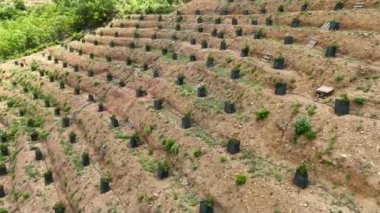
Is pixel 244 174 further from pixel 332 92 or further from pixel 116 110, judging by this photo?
pixel 116 110

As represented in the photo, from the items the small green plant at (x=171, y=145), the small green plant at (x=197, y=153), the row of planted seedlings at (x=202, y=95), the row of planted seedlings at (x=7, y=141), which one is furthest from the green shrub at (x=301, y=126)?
the row of planted seedlings at (x=7, y=141)

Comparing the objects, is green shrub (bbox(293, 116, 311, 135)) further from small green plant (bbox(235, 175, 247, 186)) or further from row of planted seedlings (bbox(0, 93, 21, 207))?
row of planted seedlings (bbox(0, 93, 21, 207))

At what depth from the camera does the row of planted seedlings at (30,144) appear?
3058 cm

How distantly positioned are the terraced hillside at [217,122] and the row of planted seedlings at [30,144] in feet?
0.47

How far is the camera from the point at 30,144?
36094mm

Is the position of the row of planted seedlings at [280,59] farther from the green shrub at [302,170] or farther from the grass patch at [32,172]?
the grass patch at [32,172]

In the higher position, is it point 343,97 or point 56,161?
point 343,97

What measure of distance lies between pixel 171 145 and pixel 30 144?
15688 millimetres

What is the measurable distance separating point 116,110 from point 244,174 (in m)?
16.1

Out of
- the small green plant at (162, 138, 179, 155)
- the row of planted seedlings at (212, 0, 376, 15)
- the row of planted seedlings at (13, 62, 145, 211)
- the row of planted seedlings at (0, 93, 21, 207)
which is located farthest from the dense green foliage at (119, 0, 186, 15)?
the small green plant at (162, 138, 179, 155)

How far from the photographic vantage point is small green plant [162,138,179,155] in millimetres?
26375

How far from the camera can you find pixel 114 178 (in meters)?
27.5

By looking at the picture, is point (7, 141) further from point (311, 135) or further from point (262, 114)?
point (311, 135)

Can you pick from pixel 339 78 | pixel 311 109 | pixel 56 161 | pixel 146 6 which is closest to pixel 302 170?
pixel 311 109
